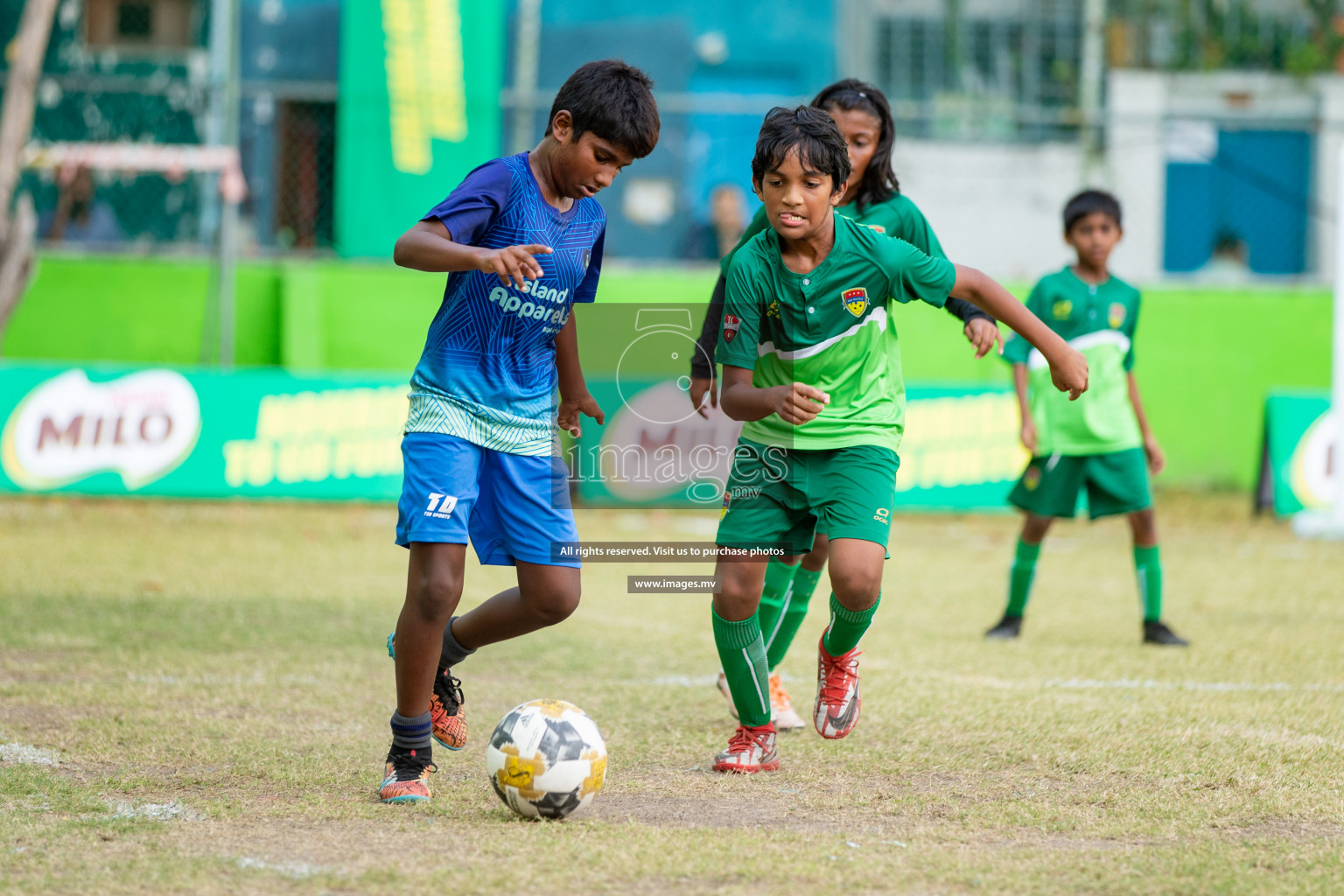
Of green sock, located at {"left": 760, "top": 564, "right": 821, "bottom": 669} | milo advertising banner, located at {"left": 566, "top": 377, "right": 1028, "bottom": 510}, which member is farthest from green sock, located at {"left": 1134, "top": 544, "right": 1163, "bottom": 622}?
milo advertising banner, located at {"left": 566, "top": 377, "right": 1028, "bottom": 510}

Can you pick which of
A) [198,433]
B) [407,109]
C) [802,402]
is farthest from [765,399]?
[407,109]

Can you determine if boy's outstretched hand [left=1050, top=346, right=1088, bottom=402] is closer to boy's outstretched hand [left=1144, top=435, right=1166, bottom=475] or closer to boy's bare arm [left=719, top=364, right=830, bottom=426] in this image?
boy's bare arm [left=719, top=364, right=830, bottom=426]

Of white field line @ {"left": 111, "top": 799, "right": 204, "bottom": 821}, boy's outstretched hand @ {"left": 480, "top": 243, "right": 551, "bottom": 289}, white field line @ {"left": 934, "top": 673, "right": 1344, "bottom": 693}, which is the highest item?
boy's outstretched hand @ {"left": 480, "top": 243, "right": 551, "bottom": 289}

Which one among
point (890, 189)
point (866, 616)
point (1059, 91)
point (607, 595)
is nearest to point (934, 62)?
point (1059, 91)

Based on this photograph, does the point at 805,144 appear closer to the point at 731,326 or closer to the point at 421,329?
the point at 731,326

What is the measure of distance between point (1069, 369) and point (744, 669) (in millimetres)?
1227

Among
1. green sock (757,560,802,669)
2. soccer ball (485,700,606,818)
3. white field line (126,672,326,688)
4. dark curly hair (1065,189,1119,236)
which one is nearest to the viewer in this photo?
soccer ball (485,700,606,818)

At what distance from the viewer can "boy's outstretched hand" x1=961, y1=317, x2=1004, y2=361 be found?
4020 millimetres

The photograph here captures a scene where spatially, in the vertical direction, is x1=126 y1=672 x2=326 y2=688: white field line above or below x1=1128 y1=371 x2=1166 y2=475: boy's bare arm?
below

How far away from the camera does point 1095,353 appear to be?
6855 mm

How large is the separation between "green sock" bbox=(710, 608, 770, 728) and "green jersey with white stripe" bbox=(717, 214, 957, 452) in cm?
54

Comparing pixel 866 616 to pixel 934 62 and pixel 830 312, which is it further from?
pixel 934 62

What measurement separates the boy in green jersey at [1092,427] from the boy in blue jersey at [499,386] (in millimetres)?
3288

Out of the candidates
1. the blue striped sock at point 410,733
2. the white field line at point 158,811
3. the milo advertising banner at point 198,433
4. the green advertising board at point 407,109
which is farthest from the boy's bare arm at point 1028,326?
the green advertising board at point 407,109
